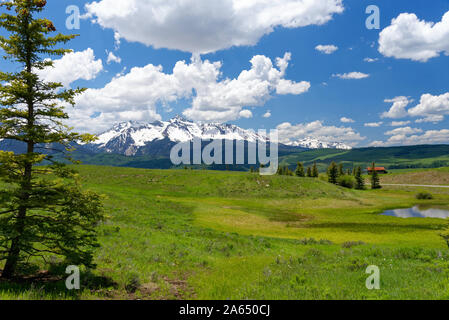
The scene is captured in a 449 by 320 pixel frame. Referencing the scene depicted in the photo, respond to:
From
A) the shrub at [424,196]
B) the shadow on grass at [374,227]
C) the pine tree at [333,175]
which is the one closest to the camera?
the shadow on grass at [374,227]

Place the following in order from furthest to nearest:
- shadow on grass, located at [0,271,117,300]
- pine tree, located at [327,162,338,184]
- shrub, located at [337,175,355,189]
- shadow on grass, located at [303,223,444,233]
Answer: pine tree, located at [327,162,338,184]
shrub, located at [337,175,355,189]
shadow on grass, located at [303,223,444,233]
shadow on grass, located at [0,271,117,300]

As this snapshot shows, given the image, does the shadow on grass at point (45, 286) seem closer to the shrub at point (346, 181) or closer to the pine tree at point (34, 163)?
the pine tree at point (34, 163)

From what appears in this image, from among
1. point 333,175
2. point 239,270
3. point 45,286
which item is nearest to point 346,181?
point 333,175

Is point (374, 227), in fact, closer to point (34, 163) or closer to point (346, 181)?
point (34, 163)

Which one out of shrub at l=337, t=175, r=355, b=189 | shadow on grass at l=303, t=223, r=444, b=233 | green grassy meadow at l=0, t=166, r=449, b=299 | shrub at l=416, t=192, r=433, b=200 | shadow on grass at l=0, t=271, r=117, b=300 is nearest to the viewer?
shadow on grass at l=0, t=271, r=117, b=300

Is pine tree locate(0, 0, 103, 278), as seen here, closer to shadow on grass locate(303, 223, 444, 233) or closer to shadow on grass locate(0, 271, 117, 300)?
shadow on grass locate(0, 271, 117, 300)

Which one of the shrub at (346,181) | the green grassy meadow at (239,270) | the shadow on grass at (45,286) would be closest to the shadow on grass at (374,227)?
the green grassy meadow at (239,270)

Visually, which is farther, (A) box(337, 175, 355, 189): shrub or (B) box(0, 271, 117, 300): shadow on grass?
→ (A) box(337, 175, 355, 189): shrub

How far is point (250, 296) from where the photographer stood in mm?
9578

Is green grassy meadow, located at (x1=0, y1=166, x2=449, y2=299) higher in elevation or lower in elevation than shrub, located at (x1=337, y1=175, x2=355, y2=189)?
higher

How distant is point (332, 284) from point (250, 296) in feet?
11.8

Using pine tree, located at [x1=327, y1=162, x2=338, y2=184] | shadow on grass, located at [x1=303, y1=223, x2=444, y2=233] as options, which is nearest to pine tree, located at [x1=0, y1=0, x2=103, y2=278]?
shadow on grass, located at [x1=303, y1=223, x2=444, y2=233]
